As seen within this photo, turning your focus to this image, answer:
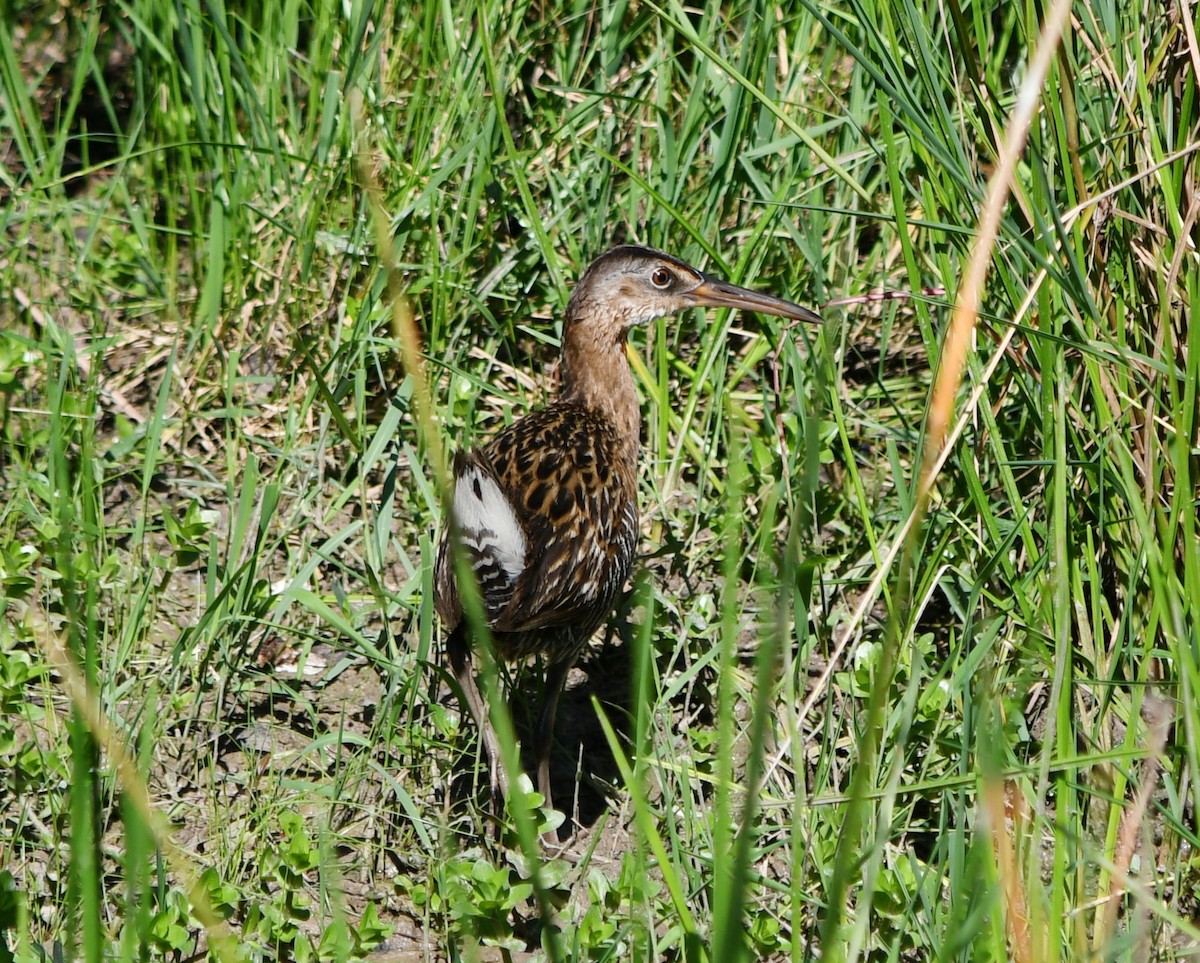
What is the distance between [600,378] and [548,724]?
100 centimetres

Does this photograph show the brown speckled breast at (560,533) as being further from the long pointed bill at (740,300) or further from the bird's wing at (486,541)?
the long pointed bill at (740,300)

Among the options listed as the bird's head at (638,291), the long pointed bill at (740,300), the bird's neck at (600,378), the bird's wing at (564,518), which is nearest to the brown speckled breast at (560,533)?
the bird's wing at (564,518)

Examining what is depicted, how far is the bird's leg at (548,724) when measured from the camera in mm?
3773

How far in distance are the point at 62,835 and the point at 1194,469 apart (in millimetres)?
2595

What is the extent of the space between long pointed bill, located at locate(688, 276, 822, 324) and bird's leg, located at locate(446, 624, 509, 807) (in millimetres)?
1240

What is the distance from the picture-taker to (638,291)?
4.19 metres

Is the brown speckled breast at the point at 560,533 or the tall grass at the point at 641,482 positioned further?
the brown speckled breast at the point at 560,533

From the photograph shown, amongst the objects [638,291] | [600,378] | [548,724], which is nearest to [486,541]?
[548,724]

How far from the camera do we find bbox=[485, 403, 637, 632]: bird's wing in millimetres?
3449

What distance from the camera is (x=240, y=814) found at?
341cm

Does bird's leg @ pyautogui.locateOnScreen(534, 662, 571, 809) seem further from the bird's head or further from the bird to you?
the bird's head

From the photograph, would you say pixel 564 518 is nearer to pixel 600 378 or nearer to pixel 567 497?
pixel 567 497

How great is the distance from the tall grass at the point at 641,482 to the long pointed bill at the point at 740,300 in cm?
12

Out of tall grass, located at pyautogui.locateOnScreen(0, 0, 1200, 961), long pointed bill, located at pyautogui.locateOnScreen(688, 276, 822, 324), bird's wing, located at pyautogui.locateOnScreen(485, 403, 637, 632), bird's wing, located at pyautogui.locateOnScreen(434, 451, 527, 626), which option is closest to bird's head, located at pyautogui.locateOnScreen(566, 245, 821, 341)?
long pointed bill, located at pyautogui.locateOnScreen(688, 276, 822, 324)
